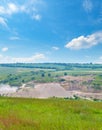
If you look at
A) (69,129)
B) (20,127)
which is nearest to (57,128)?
(69,129)

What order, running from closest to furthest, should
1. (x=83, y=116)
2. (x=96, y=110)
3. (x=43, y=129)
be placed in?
(x=43, y=129) < (x=83, y=116) < (x=96, y=110)

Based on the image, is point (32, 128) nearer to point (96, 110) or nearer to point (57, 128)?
point (57, 128)

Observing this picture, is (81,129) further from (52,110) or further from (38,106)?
(38,106)

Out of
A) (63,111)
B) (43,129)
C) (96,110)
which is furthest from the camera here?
(96,110)

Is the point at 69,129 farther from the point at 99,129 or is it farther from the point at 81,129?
the point at 99,129

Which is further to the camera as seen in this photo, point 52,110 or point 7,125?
point 52,110

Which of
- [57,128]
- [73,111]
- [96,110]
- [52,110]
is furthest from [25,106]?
[57,128]

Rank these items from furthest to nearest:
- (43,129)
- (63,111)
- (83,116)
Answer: (63,111) < (83,116) < (43,129)

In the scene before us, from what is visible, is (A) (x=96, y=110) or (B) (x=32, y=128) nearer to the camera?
(B) (x=32, y=128)
